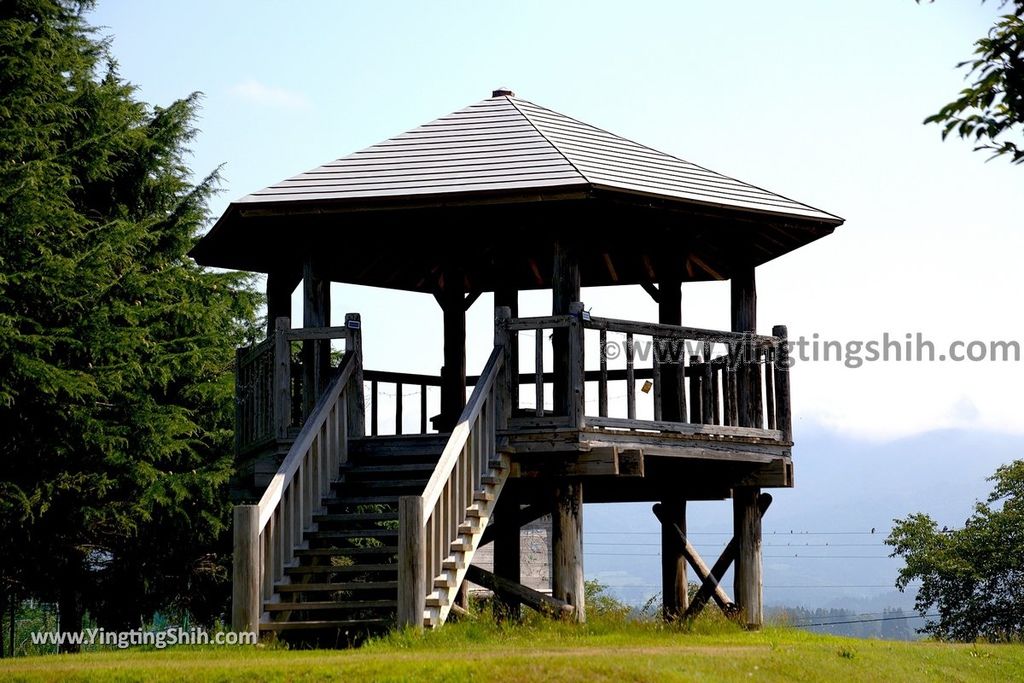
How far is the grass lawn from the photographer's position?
13133mm

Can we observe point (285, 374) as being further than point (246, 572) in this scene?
Yes

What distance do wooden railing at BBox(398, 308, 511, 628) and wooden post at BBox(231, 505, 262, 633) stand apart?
5.29 feet

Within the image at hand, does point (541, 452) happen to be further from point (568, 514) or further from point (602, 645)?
point (602, 645)

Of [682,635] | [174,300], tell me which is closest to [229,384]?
[174,300]

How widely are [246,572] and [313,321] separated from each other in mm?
4386

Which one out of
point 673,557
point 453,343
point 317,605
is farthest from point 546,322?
point 673,557

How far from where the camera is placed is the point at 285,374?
61.4ft

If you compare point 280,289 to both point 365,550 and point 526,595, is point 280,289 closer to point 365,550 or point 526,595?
point 365,550

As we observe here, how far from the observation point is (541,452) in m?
17.7

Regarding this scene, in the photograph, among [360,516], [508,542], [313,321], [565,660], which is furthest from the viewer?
[508,542]

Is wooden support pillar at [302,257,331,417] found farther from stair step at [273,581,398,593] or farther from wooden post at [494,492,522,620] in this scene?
wooden post at [494,492,522,620]

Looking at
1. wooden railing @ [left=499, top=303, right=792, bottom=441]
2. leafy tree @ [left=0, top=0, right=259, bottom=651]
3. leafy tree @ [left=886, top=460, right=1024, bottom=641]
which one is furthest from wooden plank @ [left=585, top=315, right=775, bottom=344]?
leafy tree @ [left=886, top=460, right=1024, bottom=641]

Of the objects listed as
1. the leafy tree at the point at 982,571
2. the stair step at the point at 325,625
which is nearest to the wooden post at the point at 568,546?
the stair step at the point at 325,625

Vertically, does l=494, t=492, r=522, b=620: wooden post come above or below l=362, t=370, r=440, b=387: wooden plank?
below
